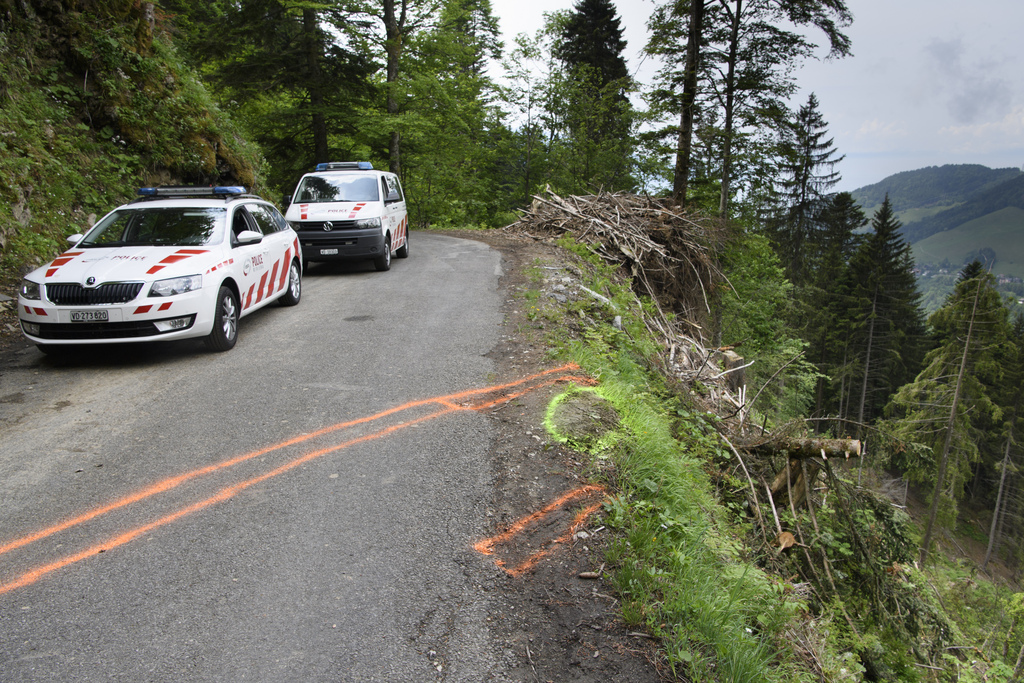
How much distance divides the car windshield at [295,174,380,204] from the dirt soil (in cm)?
864

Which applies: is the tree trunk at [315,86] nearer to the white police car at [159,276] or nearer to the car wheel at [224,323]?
the white police car at [159,276]

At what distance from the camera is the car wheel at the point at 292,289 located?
388 inches

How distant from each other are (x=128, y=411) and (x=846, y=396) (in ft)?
186

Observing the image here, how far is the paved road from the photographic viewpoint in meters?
2.76

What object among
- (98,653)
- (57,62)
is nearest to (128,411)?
(98,653)

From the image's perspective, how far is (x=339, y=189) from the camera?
13086 millimetres

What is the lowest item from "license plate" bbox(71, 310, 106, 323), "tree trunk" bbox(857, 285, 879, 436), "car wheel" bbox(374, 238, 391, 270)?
"tree trunk" bbox(857, 285, 879, 436)

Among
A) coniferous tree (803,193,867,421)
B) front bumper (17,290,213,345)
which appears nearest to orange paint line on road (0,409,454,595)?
front bumper (17,290,213,345)

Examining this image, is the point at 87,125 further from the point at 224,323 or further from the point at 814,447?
the point at 814,447

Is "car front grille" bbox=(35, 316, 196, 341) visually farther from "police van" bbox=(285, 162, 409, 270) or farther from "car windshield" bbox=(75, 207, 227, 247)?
"police van" bbox=(285, 162, 409, 270)

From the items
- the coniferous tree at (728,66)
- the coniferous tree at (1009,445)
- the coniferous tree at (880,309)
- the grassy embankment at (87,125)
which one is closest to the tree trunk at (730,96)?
the coniferous tree at (728,66)

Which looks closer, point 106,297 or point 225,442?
point 225,442

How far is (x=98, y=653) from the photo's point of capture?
2.69 meters

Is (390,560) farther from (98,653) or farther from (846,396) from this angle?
(846,396)
